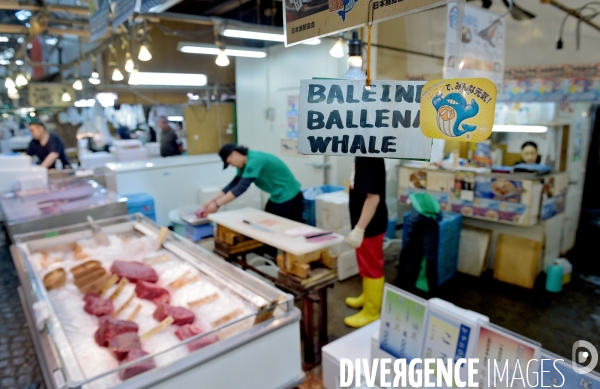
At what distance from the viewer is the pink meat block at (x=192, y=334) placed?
2105 millimetres

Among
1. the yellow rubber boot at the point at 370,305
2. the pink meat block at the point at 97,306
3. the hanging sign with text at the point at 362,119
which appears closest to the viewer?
the hanging sign with text at the point at 362,119

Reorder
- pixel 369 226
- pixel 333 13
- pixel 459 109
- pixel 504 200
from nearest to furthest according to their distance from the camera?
pixel 459 109
pixel 333 13
pixel 369 226
pixel 504 200

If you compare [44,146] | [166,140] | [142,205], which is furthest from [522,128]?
[44,146]

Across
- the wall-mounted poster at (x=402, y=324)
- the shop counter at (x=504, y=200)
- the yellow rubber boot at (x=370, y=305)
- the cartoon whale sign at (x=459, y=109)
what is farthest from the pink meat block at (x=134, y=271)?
the shop counter at (x=504, y=200)

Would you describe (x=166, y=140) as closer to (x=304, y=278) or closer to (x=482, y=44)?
(x=304, y=278)

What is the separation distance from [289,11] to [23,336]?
3.96 meters

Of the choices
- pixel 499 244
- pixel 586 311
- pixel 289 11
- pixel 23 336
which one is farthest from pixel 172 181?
pixel 586 311

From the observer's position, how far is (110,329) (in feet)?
7.37

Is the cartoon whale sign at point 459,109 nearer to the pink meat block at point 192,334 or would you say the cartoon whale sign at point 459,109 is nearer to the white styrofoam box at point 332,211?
the pink meat block at point 192,334

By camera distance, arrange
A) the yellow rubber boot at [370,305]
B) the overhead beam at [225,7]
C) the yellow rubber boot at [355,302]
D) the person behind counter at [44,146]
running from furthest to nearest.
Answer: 1. the person behind counter at [44,146]
2. the overhead beam at [225,7]
3. the yellow rubber boot at [355,302]
4. the yellow rubber boot at [370,305]

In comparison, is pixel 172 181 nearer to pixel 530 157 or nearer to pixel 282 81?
pixel 282 81

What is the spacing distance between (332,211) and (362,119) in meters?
3.65

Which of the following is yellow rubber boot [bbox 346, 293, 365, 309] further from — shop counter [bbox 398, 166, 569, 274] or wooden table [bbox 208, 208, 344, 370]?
shop counter [bbox 398, 166, 569, 274]

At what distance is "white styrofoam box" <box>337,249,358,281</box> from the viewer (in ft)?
17.4
